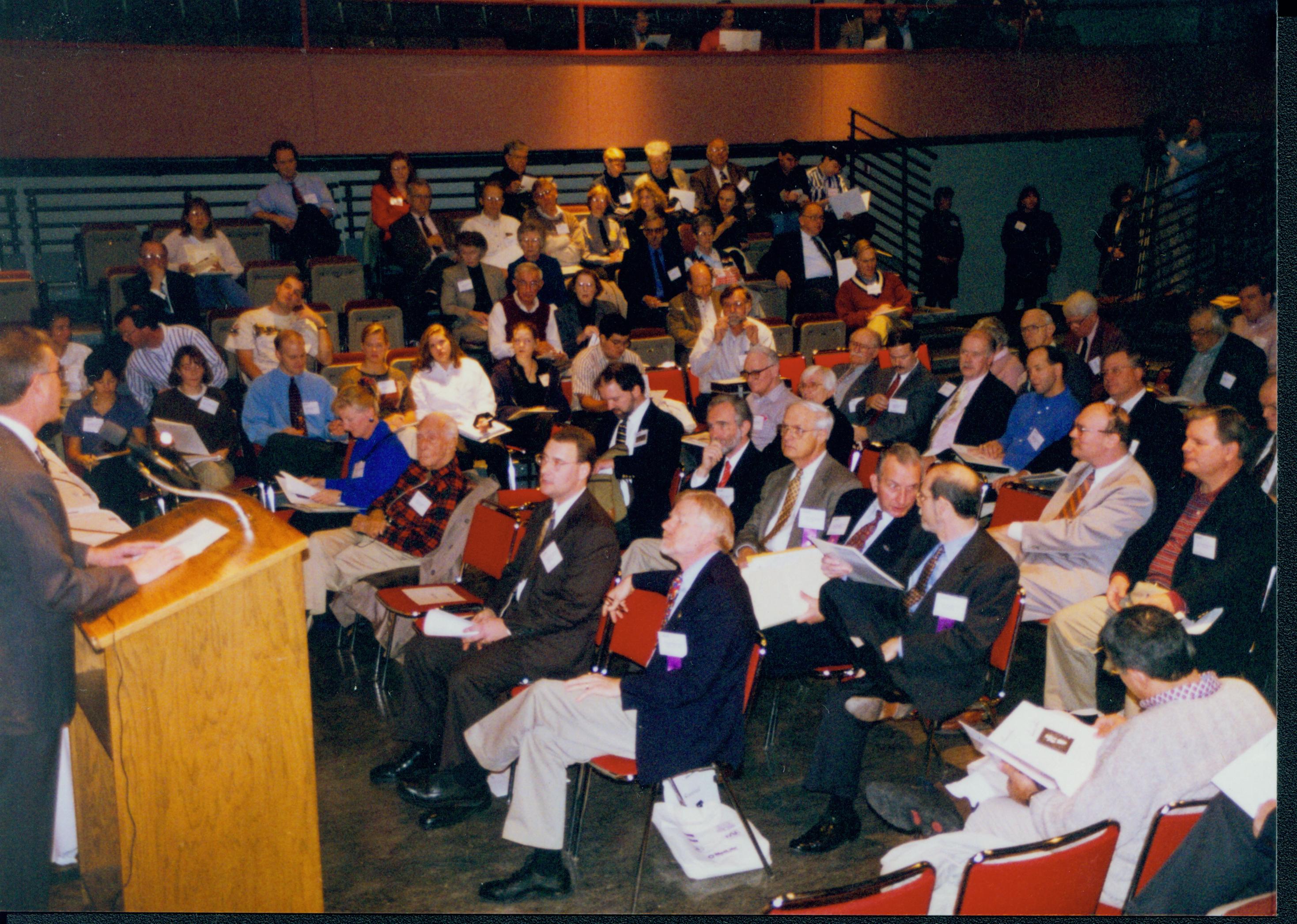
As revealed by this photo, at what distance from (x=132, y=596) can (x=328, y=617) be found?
110 inches

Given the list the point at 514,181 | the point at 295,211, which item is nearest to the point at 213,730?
the point at 295,211

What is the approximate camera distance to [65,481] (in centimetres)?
402

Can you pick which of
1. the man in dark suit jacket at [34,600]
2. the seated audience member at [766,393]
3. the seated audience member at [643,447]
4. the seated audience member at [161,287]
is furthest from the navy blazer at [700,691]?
the seated audience member at [161,287]

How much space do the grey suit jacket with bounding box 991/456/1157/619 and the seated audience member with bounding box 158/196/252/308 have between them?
5648 millimetres

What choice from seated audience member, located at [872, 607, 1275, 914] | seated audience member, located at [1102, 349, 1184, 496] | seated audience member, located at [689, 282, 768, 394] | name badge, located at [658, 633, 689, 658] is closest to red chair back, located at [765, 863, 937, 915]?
seated audience member, located at [872, 607, 1275, 914]

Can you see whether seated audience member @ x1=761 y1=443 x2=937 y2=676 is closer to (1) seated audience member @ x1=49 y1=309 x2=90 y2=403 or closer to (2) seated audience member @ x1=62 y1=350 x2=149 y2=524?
(2) seated audience member @ x1=62 y1=350 x2=149 y2=524

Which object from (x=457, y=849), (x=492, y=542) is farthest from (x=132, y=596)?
(x=492, y=542)

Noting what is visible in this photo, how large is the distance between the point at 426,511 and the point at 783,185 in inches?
243

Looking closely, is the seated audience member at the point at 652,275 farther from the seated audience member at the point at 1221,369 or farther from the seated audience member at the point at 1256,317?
the seated audience member at the point at 1256,317

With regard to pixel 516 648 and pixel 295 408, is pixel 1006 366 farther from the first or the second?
pixel 295 408

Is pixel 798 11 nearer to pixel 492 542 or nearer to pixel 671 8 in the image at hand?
pixel 671 8

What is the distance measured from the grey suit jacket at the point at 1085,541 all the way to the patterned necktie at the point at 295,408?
3.96 metres

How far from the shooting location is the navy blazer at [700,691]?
10.6ft

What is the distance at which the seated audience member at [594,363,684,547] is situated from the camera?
5492 millimetres
